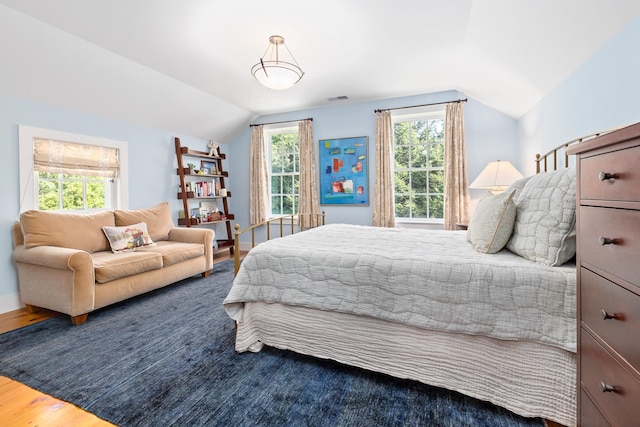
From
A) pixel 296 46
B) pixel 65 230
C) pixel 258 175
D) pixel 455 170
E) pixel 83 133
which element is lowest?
pixel 65 230

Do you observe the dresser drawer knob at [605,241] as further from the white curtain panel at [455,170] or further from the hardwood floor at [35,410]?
the white curtain panel at [455,170]

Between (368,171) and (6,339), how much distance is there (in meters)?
4.22

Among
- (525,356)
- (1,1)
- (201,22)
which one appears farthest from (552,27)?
(1,1)

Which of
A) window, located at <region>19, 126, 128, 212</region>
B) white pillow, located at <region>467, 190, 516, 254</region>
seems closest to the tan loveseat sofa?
window, located at <region>19, 126, 128, 212</region>

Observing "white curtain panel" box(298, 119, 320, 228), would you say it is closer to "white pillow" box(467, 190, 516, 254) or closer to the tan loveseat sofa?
the tan loveseat sofa

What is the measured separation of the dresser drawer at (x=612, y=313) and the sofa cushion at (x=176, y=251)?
340cm

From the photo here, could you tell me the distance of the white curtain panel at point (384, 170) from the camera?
14.7 feet

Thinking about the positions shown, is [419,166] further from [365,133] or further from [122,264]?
[122,264]

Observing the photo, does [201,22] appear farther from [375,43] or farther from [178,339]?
[178,339]

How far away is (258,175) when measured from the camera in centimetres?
541

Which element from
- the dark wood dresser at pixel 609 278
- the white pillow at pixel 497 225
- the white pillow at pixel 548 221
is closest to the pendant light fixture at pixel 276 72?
the white pillow at pixel 497 225

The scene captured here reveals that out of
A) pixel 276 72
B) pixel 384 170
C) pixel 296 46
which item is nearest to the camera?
pixel 276 72

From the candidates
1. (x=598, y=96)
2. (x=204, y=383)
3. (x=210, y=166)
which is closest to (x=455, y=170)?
(x=598, y=96)

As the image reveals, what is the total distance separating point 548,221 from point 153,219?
4.01 m
